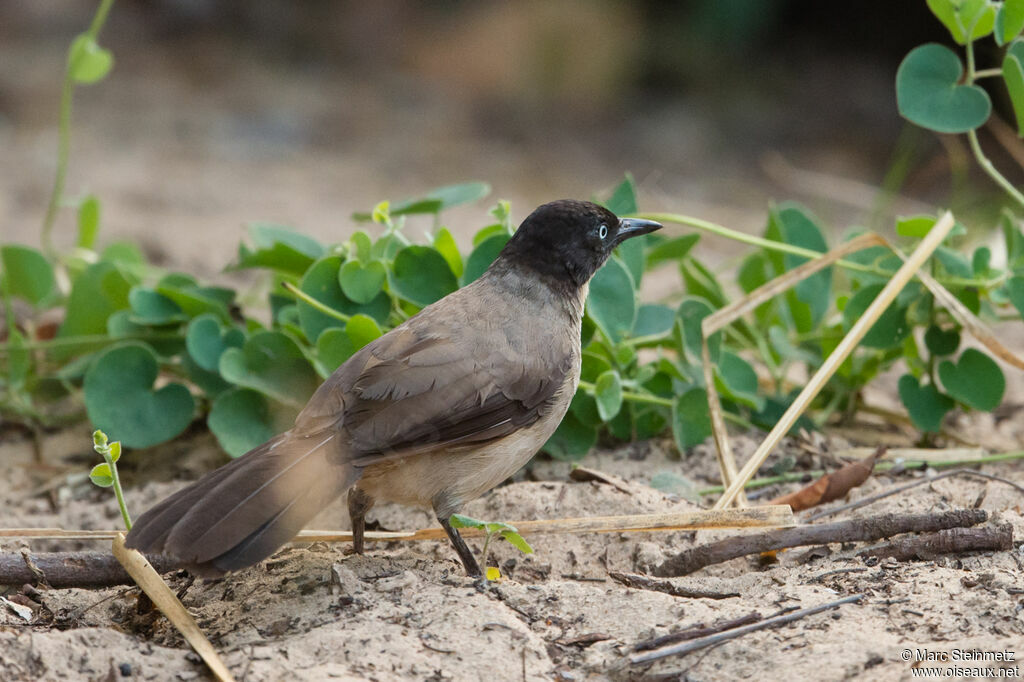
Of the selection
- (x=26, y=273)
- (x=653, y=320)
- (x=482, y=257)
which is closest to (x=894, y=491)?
(x=653, y=320)

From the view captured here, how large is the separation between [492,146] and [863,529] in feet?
20.8

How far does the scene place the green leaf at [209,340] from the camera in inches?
155

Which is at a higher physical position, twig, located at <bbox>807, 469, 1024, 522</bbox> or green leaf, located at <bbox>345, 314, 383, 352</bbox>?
green leaf, located at <bbox>345, 314, 383, 352</bbox>

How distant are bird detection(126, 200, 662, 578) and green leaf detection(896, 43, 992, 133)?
1.24 m

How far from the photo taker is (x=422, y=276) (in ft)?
12.3

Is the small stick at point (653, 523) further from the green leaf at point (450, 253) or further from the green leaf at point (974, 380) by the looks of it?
the green leaf at point (974, 380)

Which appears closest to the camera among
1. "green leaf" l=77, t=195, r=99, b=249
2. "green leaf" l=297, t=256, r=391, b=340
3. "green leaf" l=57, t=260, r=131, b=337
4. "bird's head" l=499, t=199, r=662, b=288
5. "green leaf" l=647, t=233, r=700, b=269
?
"bird's head" l=499, t=199, r=662, b=288

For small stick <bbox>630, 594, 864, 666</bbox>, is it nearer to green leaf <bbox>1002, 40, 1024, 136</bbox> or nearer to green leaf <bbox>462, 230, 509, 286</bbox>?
green leaf <bbox>462, 230, 509, 286</bbox>

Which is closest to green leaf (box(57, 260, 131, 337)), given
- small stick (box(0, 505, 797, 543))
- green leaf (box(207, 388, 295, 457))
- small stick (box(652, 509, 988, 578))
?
green leaf (box(207, 388, 295, 457))

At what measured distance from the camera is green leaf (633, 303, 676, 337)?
3881 millimetres

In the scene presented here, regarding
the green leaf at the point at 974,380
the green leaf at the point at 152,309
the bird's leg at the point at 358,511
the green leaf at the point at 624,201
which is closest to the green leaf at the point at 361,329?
the bird's leg at the point at 358,511

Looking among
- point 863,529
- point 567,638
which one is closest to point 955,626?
point 863,529

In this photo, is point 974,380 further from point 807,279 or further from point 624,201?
point 624,201

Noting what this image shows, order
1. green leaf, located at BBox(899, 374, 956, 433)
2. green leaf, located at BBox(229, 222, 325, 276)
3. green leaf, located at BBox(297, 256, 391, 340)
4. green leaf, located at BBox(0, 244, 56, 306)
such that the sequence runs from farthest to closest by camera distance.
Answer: green leaf, located at BBox(0, 244, 56, 306) < green leaf, located at BBox(229, 222, 325, 276) < green leaf, located at BBox(899, 374, 956, 433) < green leaf, located at BBox(297, 256, 391, 340)
